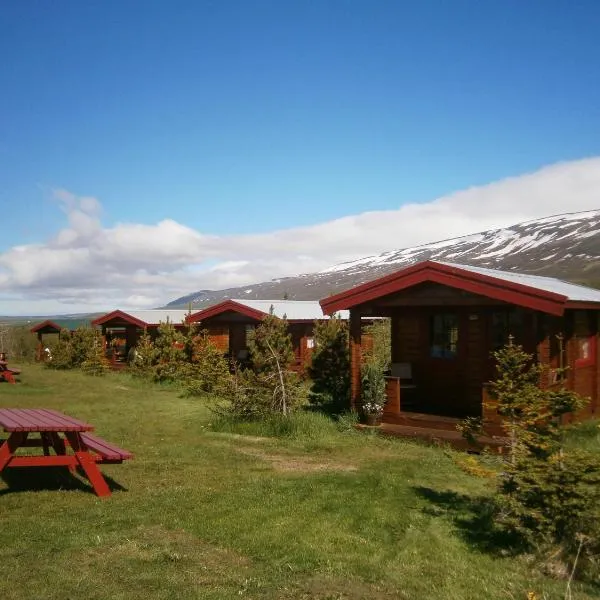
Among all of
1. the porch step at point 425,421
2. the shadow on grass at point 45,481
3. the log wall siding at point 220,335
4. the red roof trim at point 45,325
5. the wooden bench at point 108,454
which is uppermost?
the red roof trim at point 45,325

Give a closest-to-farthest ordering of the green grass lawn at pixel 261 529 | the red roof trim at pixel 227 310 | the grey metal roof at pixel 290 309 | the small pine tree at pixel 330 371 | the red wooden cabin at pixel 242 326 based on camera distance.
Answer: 1. the green grass lawn at pixel 261 529
2. the small pine tree at pixel 330 371
3. the red roof trim at pixel 227 310
4. the grey metal roof at pixel 290 309
5. the red wooden cabin at pixel 242 326

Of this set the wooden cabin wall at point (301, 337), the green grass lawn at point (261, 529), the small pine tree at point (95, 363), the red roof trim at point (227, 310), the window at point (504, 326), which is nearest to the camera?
the green grass lawn at point (261, 529)

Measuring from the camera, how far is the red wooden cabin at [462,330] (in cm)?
1062

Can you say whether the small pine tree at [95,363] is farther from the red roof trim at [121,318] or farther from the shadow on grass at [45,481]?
the shadow on grass at [45,481]

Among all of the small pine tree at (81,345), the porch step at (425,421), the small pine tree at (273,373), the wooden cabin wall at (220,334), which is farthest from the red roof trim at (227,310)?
the porch step at (425,421)

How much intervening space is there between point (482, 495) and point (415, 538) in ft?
6.81

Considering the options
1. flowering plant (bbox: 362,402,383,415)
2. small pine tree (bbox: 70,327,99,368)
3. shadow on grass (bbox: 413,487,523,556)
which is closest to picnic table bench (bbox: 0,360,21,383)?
small pine tree (bbox: 70,327,99,368)

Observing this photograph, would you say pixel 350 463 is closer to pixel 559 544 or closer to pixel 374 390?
pixel 374 390

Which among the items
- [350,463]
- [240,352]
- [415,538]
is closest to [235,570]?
[415,538]

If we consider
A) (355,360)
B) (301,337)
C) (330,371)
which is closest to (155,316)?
(301,337)

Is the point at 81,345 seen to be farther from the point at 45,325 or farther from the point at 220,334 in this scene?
the point at 220,334

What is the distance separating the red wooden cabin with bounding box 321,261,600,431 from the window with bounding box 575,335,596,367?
22 millimetres

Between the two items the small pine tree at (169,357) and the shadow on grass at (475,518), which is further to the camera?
the small pine tree at (169,357)

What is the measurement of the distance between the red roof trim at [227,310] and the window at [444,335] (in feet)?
30.5
